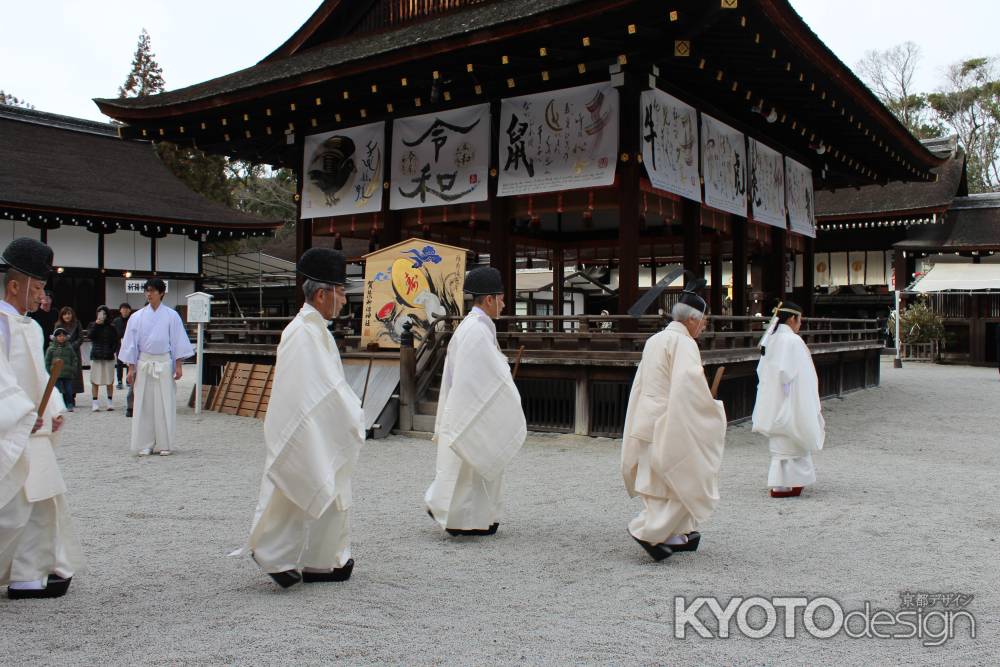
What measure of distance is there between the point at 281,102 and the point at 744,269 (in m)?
7.61

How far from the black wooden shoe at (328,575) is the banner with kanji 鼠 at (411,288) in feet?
20.5

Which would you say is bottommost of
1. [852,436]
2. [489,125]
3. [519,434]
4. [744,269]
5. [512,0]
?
[852,436]

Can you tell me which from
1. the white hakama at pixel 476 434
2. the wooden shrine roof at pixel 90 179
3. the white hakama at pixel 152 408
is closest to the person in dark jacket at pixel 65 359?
the white hakama at pixel 152 408

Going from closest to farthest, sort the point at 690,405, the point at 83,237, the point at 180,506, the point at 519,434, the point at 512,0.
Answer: the point at 690,405 → the point at 519,434 → the point at 180,506 → the point at 512,0 → the point at 83,237

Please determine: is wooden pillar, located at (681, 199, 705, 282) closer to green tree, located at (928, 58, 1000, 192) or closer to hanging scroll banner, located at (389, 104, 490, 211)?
hanging scroll banner, located at (389, 104, 490, 211)

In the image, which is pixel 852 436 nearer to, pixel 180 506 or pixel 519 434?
pixel 519 434

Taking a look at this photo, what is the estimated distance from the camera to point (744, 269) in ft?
43.7

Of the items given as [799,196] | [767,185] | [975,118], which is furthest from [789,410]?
[975,118]

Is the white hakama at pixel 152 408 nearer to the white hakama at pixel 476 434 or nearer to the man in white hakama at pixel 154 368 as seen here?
the man in white hakama at pixel 154 368

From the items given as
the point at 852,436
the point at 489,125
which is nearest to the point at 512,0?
the point at 489,125

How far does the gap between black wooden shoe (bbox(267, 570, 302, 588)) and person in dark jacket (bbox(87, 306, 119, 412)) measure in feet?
32.0

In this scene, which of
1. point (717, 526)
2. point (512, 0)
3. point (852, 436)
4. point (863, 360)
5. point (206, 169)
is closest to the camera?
point (717, 526)

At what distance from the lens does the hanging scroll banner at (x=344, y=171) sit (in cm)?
1230

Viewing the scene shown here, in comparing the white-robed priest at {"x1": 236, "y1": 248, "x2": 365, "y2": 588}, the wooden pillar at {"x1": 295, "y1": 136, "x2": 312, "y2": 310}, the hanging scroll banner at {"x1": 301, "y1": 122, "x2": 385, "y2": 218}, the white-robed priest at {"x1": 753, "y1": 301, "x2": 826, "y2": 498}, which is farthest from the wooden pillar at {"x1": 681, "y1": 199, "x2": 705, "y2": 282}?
the white-robed priest at {"x1": 236, "y1": 248, "x2": 365, "y2": 588}
